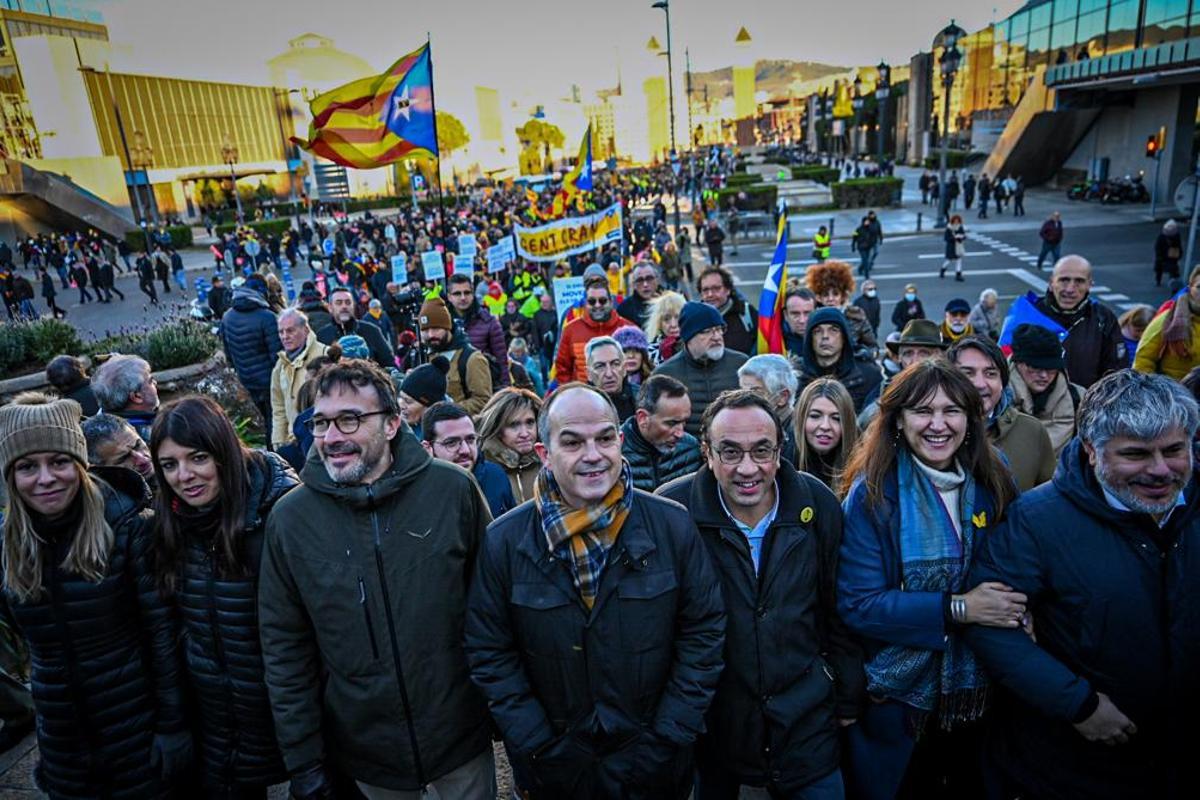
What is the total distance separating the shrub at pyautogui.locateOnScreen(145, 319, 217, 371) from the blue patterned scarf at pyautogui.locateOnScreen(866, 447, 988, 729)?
10045 mm

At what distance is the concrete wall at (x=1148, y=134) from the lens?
2730cm

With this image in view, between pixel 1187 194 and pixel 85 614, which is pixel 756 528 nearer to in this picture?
pixel 85 614

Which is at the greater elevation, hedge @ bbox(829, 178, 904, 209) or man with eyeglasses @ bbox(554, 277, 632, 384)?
hedge @ bbox(829, 178, 904, 209)

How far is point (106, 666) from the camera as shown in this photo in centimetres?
251

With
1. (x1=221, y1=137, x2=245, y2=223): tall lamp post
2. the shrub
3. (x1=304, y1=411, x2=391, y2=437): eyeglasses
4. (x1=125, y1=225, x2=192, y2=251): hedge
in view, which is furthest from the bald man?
(x1=221, y1=137, x2=245, y2=223): tall lamp post

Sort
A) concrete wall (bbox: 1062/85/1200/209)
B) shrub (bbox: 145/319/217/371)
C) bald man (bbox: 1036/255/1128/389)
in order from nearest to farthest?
bald man (bbox: 1036/255/1128/389) → shrub (bbox: 145/319/217/371) → concrete wall (bbox: 1062/85/1200/209)

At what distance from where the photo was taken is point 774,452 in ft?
7.84

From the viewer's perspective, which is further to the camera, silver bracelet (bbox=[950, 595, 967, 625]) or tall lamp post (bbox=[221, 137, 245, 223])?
tall lamp post (bbox=[221, 137, 245, 223])

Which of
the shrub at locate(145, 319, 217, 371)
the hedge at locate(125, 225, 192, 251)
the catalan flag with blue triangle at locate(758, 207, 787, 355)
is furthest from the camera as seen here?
the hedge at locate(125, 225, 192, 251)

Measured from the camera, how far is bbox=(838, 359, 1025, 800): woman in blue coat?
239cm

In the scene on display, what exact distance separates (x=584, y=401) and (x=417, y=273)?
59.5 feet

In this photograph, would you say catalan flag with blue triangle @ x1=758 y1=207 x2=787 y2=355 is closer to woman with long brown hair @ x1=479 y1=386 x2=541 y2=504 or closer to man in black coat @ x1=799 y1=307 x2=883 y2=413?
man in black coat @ x1=799 y1=307 x2=883 y2=413

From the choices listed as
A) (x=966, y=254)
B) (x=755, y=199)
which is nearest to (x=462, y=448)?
(x=966, y=254)

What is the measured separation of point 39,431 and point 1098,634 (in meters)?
3.61
